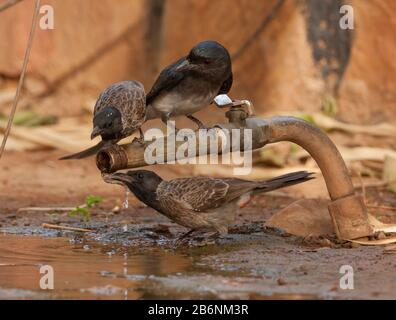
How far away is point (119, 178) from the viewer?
6.07 meters

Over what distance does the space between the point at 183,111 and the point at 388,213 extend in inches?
76.0

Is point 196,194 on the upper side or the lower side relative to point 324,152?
lower

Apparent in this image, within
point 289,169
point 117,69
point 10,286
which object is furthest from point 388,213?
→ point 117,69

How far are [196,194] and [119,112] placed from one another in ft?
2.45

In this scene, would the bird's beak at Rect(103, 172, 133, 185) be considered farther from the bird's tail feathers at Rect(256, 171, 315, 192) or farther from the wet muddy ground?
the bird's tail feathers at Rect(256, 171, 315, 192)

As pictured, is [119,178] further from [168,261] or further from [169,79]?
[169,79]

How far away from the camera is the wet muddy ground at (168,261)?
4.81 m

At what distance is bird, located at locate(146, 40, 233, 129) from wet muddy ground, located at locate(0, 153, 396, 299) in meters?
0.86

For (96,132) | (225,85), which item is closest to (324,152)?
(225,85)

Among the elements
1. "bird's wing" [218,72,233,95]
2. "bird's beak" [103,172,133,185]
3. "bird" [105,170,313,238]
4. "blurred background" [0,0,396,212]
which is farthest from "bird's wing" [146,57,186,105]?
"blurred background" [0,0,396,212]

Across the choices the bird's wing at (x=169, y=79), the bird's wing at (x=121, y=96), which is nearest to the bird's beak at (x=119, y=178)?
the bird's wing at (x=121, y=96)

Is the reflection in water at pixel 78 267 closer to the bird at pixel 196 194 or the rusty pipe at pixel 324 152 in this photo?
the bird at pixel 196 194

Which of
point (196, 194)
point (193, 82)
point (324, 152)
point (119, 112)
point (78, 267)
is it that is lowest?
point (78, 267)

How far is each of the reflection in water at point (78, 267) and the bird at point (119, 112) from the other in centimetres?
68
